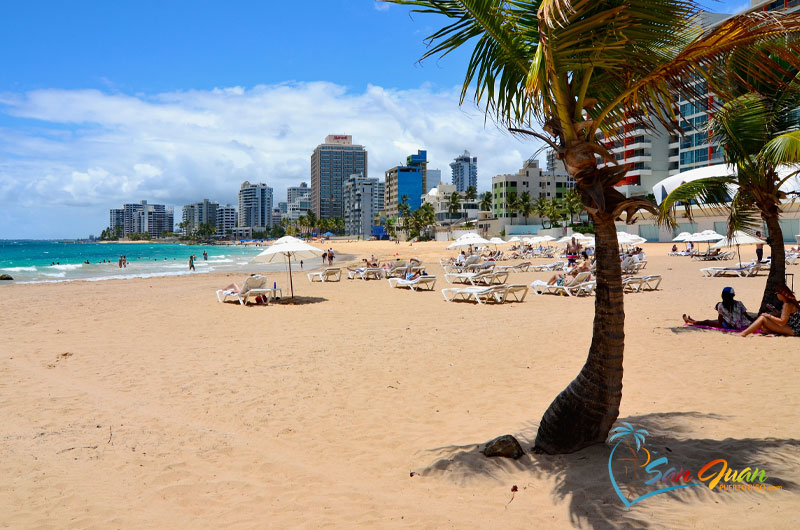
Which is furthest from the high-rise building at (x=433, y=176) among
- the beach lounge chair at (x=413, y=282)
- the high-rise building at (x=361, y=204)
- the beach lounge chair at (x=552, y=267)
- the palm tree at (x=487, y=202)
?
the beach lounge chair at (x=413, y=282)

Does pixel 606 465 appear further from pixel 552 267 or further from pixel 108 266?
pixel 108 266

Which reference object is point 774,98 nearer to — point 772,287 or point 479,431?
point 772,287

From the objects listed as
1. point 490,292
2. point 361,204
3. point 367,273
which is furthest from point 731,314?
point 361,204

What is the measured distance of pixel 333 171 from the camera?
194 meters

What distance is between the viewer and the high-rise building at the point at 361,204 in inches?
6216

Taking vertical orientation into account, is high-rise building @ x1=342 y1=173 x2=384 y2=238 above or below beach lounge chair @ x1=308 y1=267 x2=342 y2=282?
above

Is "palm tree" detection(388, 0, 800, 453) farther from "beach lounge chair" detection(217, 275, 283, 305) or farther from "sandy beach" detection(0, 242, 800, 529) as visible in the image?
"beach lounge chair" detection(217, 275, 283, 305)

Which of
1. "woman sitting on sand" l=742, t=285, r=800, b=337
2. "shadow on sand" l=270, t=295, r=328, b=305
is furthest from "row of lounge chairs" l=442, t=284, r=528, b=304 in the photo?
"woman sitting on sand" l=742, t=285, r=800, b=337

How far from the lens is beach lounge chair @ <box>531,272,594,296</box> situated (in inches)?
566

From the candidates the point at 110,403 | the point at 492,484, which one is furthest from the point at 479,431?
the point at 110,403

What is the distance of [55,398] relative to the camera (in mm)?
5863

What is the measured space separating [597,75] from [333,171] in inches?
7676

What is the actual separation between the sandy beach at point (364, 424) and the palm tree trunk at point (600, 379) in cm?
16

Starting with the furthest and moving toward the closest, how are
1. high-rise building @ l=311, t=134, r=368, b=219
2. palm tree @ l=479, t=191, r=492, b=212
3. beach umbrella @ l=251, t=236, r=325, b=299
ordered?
high-rise building @ l=311, t=134, r=368, b=219
palm tree @ l=479, t=191, r=492, b=212
beach umbrella @ l=251, t=236, r=325, b=299
